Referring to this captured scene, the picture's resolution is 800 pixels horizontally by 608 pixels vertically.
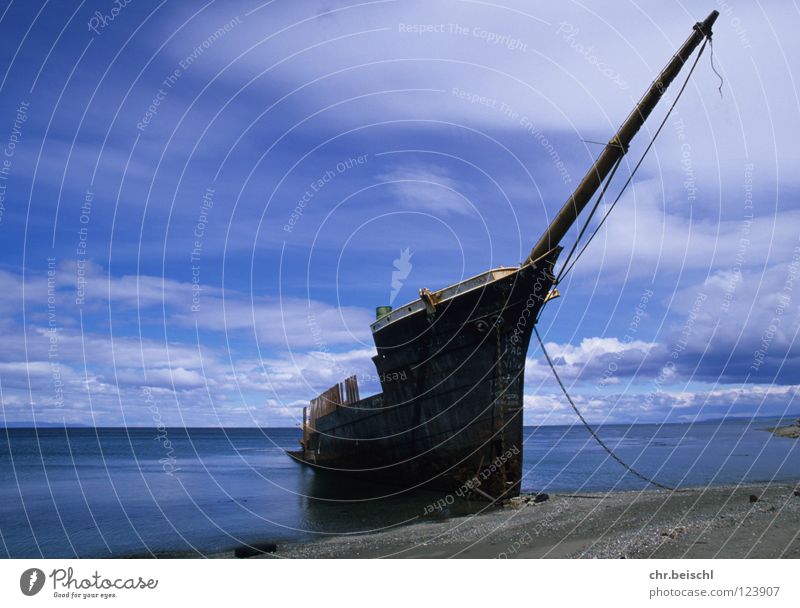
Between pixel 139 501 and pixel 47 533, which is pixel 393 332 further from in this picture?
pixel 139 501

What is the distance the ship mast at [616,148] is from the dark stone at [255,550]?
12065 mm

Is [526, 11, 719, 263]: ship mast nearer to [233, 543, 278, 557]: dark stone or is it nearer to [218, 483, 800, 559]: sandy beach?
[218, 483, 800, 559]: sandy beach

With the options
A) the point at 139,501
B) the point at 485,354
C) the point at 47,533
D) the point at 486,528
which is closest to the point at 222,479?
the point at 139,501

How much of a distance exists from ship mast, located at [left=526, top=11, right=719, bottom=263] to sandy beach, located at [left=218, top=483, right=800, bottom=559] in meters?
8.41

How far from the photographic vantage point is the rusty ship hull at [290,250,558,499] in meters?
22.2

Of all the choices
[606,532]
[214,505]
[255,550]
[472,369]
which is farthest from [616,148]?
[214,505]

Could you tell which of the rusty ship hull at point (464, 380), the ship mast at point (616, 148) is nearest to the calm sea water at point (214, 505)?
the rusty ship hull at point (464, 380)

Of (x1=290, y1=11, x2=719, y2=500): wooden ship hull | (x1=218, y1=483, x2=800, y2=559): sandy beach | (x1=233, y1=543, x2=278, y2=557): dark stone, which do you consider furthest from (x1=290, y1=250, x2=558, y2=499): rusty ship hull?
(x1=233, y1=543, x2=278, y2=557): dark stone

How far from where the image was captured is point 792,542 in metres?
12.3

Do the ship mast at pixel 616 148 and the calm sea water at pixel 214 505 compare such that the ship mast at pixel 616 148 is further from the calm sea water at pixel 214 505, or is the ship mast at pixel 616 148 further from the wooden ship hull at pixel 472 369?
the calm sea water at pixel 214 505

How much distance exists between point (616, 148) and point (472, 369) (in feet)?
28.4

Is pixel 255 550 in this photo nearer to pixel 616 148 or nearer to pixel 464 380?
pixel 464 380

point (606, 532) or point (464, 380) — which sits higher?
point (464, 380)

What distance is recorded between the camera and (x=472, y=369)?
2297 centimetres
